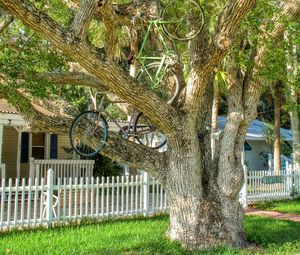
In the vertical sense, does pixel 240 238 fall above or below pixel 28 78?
below

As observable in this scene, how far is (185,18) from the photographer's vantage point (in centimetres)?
909

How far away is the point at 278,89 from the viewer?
A: 2138 cm

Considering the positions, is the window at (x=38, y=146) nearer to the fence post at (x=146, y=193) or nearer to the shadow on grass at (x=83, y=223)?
the fence post at (x=146, y=193)

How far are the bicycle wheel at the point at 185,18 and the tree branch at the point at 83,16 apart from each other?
5.79 ft

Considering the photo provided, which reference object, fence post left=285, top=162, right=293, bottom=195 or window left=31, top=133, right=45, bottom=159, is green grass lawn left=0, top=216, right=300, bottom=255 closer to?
fence post left=285, top=162, right=293, bottom=195

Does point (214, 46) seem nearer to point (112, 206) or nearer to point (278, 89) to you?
point (112, 206)

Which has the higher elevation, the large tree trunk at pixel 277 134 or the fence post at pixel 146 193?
the large tree trunk at pixel 277 134

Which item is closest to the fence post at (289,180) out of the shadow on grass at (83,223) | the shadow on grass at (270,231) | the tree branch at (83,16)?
the shadow on grass at (270,231)

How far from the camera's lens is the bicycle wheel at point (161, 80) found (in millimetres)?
8219

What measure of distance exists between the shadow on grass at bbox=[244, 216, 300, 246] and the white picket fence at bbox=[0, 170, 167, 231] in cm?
269

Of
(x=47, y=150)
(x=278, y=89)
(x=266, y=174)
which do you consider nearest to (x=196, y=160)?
(x=266, y=174)

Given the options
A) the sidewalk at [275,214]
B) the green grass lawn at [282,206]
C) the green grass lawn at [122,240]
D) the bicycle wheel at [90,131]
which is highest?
the bicycle wheel at [90,131]

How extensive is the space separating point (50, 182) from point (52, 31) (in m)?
4.58

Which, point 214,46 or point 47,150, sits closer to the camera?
point 214,46
